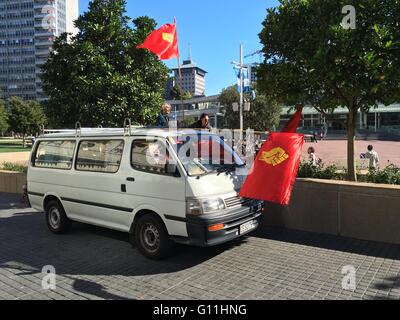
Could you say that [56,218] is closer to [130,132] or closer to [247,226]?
[130,132]

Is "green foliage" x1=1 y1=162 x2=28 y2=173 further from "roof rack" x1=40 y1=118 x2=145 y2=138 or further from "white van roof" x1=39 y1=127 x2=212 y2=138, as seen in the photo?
"white van roof" x1=39 y1=127 x2=212 y2=138

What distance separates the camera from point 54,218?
7590 mm

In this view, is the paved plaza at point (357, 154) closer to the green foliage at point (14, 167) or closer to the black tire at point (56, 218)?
the black tire at point (56, 218)

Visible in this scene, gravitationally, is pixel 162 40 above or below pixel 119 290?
above

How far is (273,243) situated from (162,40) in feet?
19.4

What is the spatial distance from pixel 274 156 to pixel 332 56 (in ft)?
6.28

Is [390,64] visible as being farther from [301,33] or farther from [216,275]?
[216,275]

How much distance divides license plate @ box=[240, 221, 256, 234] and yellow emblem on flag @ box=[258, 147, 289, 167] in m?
0.99

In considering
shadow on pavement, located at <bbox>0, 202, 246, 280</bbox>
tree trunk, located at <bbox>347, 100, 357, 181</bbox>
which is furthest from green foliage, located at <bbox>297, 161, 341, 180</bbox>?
shadow on pavement, located at <bbox>0, 202, 246, 280</bbox>

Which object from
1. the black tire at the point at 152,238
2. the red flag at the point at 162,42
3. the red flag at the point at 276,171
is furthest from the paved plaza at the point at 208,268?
the red flag at the point at 162,42

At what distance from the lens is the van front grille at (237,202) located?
18.6 feet

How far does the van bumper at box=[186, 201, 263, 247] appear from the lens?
5.24m

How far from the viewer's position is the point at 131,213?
19.7 ft
